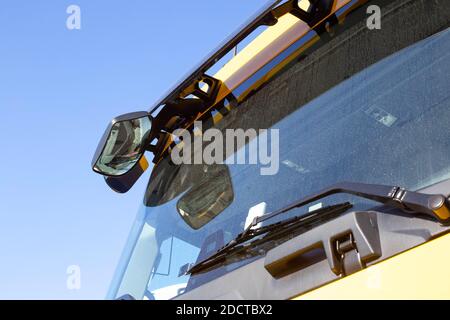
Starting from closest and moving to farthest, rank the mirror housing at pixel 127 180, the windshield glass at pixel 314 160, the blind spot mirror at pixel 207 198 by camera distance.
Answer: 1. the windshield glass at pixel 314 160
2. the blind spot mirror at pixel 207 198
3. the mirror housing at pixel 127 180

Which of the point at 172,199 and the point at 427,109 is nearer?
the point at 427,109

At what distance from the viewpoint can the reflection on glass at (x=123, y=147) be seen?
7.50 ft

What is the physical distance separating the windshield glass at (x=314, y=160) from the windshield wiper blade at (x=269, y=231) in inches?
1.1

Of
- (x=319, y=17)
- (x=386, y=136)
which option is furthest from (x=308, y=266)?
(x=319, y=17)

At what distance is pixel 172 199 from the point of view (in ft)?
7.77

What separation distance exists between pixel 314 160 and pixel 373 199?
35cm

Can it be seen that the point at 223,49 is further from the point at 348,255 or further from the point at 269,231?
the point at 348,255

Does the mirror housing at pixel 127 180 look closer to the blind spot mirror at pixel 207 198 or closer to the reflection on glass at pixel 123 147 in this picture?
the reflection on glass at pixel 123 147

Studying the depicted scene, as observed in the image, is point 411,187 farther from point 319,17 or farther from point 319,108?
point 319,17

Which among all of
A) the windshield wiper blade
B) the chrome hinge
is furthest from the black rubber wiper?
the chrome hinge

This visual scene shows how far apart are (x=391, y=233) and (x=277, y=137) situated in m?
0.73

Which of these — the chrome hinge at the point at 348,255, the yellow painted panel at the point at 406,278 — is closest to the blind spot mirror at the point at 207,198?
the chrome hinge at the point at 348,255

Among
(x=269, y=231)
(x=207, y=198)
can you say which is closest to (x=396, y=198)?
(x=269, y=231)
